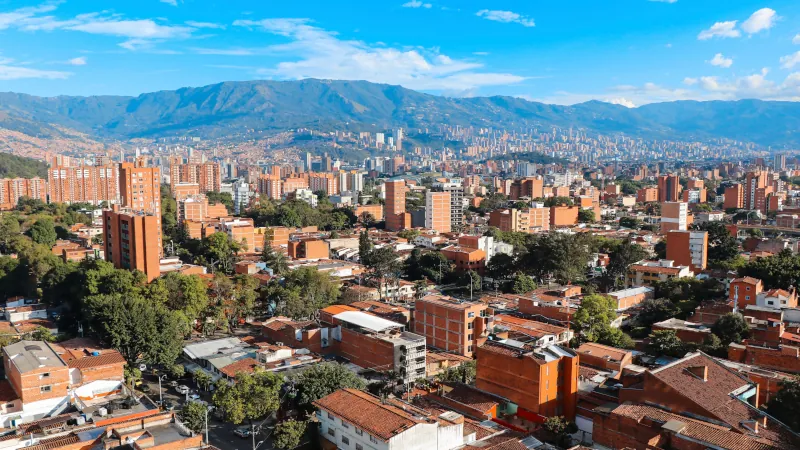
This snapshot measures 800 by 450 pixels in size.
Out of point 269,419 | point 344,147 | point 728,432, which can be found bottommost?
point 269,419

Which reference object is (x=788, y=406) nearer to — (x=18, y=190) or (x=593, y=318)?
(x=593, y=318)

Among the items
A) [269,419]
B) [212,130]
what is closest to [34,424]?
[269,419]

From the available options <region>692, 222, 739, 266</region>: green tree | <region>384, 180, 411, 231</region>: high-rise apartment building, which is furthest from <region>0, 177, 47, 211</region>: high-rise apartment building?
<region>692, 222, 739, 266</region>: green tree

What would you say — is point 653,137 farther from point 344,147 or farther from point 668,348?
point 668,348

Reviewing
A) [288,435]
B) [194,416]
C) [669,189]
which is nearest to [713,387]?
[288,435]

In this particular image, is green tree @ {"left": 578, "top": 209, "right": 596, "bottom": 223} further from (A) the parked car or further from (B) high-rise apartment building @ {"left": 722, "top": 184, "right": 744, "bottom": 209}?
(A) the parked car

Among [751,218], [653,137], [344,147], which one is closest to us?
[751,218]

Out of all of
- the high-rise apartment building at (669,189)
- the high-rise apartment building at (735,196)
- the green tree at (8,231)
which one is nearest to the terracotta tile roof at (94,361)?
the green tree at (8,231)
